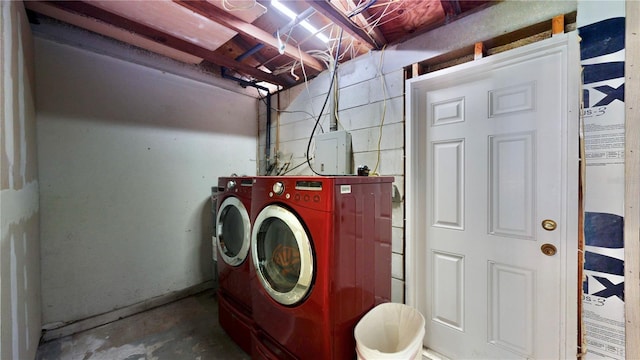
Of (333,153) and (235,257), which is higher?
(333,153)

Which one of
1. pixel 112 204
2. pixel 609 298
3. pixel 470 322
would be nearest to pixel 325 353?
→ pixel 470 322

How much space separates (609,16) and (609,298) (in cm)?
129

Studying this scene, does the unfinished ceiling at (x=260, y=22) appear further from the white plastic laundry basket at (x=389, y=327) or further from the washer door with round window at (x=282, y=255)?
the white plastic laundry basket at (x=389, y=327)

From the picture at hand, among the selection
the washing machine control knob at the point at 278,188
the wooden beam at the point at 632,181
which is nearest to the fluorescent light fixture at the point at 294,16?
the washing machine control knob at the point at 278,188

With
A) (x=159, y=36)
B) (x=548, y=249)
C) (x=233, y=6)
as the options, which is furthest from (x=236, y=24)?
(x=548, y=249)

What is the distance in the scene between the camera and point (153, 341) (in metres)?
1.72

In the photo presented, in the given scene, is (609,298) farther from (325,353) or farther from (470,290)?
(325,353)

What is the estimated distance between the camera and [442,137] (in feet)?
5.18

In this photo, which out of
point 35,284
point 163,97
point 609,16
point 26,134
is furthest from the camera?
point 163,97

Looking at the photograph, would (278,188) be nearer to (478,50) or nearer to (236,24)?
(236,24)

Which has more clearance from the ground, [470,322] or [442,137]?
[442,137]

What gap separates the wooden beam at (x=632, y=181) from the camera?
1000 mm

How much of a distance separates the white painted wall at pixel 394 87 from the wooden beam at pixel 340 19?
0.60 ft

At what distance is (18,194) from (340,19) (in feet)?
6.71
